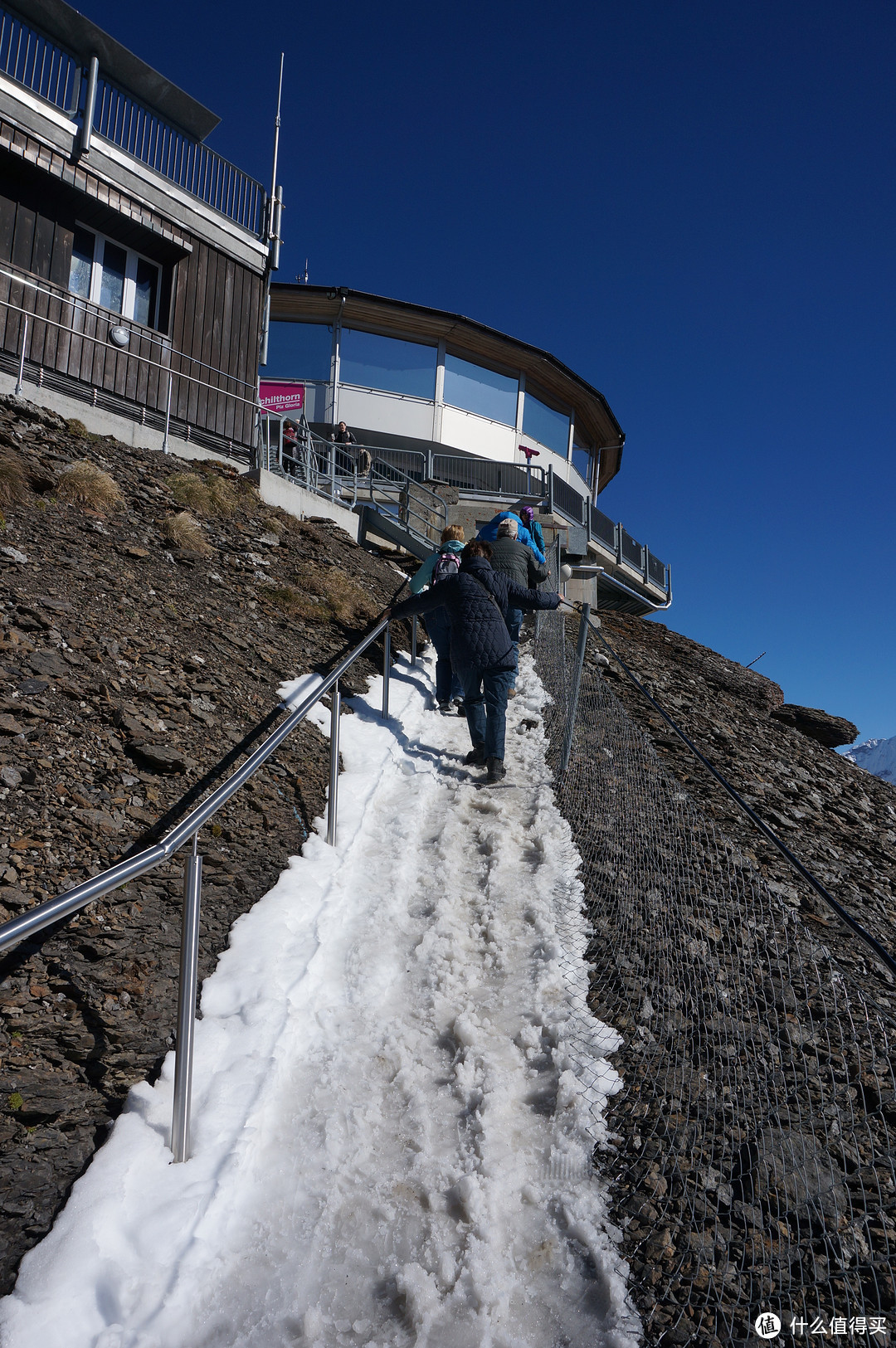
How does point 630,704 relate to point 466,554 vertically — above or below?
below

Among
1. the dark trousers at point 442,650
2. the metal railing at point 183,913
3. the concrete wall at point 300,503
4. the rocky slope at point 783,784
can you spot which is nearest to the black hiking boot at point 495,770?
the dark trousers at point 442,650

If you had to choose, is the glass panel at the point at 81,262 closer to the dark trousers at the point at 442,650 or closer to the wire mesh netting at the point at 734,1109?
the dark trousers at the point at 442,650

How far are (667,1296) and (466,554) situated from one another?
17.4 ft

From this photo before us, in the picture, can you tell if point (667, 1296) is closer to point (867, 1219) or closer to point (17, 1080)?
point (867, 1219)

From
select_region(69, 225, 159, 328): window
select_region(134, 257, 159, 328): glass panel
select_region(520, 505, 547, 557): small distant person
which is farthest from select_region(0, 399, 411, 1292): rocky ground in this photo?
select_region(134, 257, 159, 328): glass panel

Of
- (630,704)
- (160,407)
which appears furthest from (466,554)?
(160,407)

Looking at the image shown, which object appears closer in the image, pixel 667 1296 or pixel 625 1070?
pixel 667 1296

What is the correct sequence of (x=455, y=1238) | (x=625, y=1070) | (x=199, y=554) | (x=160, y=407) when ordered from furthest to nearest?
(x=160, y=407) → (x=199, y=554) → (x=625, y=1070) → (x=455, y=1238)

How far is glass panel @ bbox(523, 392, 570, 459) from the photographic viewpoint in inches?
1028

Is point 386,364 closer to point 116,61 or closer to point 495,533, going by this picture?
point 116,61

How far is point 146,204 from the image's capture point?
1218cm

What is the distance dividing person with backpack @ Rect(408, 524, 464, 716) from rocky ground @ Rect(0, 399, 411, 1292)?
0.77m

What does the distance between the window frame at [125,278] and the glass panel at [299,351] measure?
1111 centimetres

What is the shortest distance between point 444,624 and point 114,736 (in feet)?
11.5
